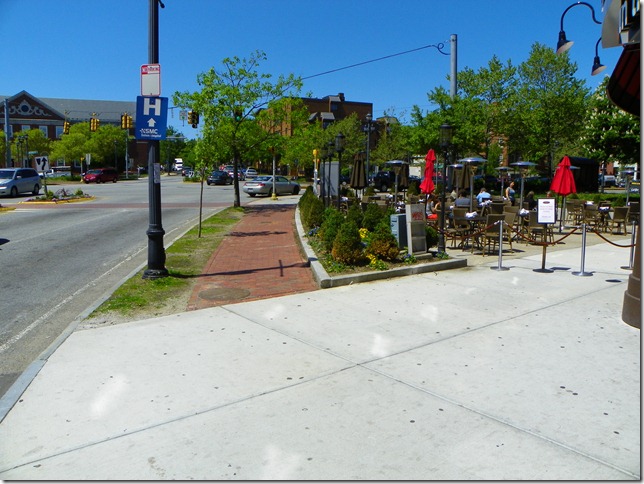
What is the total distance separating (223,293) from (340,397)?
4382mm

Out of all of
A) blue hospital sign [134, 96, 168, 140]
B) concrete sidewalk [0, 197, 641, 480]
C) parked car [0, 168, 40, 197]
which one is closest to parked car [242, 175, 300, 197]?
parked car [0, 168, 40, 197]

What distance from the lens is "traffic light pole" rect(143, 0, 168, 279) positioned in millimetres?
9391

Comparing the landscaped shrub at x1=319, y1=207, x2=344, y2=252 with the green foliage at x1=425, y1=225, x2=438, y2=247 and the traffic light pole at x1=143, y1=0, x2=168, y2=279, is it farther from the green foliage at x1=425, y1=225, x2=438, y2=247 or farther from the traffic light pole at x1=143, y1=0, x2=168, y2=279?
the traffic light pole at x1=143, y1=0, x2=168, y2=279

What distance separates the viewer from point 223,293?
8812 mm

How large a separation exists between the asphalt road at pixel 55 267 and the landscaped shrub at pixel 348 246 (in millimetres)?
3891

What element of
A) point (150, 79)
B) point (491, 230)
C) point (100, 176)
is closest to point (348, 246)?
point (150, 79)

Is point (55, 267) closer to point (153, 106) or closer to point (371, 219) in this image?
point (153, 106)

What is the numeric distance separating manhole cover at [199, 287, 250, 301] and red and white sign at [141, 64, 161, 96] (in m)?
3.48

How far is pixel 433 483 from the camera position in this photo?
349 cm

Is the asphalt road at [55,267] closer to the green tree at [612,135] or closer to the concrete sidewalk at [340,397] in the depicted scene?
the concrete sidewalk at [340,397]

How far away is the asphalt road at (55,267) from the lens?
6.88 metres

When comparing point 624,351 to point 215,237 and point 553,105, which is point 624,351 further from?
point 553,105

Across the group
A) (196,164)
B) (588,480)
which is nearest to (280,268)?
(196,164)

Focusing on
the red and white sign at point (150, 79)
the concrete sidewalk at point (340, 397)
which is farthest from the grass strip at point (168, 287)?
the red and white sign at point (150, 79)
